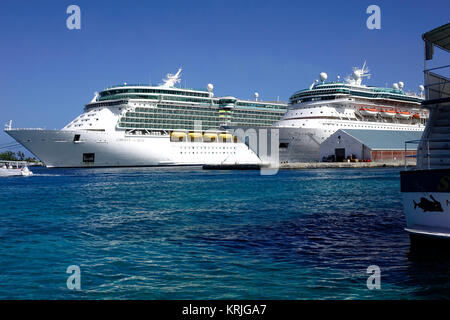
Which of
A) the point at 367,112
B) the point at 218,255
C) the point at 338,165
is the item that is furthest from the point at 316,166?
the point at 218,255

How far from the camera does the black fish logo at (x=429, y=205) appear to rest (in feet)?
29.4

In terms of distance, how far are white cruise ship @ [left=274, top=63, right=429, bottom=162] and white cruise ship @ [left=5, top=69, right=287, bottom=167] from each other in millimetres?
7929

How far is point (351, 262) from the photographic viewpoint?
346 inches

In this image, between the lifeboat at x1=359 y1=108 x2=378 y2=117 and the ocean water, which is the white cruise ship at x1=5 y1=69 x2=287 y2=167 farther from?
the ocean water

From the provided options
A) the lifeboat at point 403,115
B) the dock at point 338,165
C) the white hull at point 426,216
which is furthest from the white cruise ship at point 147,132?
the white hull at point 426,216

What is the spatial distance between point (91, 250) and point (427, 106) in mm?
8951

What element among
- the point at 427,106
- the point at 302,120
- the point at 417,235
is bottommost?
the point at 417,235

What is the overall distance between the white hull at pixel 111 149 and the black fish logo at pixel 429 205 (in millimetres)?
55123

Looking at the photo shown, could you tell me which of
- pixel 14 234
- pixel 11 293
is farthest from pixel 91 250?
pixel 14 234

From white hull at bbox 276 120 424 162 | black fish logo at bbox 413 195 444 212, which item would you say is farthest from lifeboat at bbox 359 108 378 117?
black fish logo at bbox 413 195 444 212

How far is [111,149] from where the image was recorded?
61094 millimetres

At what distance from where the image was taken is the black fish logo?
8952 millimetres

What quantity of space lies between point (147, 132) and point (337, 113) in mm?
33669

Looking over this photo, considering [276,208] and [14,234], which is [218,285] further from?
[276,208]
